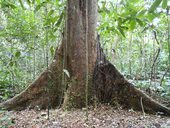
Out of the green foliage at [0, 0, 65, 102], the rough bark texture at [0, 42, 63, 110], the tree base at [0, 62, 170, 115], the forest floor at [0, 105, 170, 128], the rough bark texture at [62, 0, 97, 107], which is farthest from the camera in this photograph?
the green foliage at [0, 0, 65, 102]

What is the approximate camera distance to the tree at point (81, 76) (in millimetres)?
3785

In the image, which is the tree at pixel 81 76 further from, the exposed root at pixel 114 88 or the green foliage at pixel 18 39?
the green foliage at pixel 18 39

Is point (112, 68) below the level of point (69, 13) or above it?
below

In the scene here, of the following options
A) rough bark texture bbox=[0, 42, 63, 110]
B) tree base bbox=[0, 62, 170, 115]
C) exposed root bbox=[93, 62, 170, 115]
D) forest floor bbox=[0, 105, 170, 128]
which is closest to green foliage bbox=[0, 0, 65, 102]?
rough bark texture bbox=[0, 42, 63, 110]

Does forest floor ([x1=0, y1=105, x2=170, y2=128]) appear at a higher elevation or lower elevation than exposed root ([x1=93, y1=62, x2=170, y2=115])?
lower

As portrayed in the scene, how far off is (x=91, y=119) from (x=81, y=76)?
2.73ft

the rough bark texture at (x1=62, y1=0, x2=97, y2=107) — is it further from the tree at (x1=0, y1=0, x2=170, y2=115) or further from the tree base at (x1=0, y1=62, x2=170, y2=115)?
the tree base at (x1=0, y1=62, x2=170, y2=115)

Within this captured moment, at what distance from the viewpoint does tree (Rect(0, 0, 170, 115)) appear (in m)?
3.79

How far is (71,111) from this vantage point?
142 inches

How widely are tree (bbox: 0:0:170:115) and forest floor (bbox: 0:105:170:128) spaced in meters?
0.21

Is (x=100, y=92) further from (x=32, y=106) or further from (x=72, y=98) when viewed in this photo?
(x=32, y=106)

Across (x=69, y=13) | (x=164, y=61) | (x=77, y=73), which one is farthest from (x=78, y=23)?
(x=164, y=61)

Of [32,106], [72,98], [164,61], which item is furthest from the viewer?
[164,61]

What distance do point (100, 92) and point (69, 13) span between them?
1.33m
